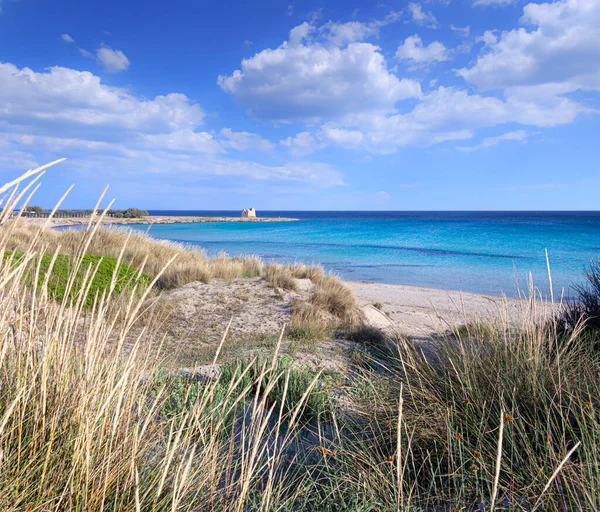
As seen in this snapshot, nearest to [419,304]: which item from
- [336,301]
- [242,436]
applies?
[336,301]

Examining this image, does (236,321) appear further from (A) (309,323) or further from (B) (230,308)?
(A) (309,323)

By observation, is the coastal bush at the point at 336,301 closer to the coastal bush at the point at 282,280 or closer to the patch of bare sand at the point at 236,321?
the patch of bare sand at the point at 236,321

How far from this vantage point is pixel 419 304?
12.6 metres

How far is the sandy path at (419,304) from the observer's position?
902 cm

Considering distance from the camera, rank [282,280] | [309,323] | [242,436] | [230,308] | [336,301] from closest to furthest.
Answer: [242,436]
[309,323]
[230,308]
[336,301]
[282,280]

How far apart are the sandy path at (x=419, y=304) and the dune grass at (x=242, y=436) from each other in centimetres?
498

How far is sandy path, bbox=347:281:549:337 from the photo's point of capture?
9023 millimetres

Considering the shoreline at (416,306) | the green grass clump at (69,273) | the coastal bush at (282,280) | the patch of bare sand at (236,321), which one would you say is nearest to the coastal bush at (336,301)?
the patch of bare sand at (236,321)

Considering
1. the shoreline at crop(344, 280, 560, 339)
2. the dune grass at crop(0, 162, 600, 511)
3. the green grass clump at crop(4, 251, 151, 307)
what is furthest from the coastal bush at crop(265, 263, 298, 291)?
the dune grass at crop(0, 162, 600, 511)

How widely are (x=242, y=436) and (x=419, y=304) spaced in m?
11.1

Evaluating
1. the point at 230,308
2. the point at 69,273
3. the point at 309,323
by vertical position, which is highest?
the point at 69,273

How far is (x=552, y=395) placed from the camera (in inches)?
112

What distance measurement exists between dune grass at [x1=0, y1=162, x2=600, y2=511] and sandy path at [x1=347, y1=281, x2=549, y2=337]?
16.3 feet

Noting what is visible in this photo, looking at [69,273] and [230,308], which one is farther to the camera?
[230,308]
